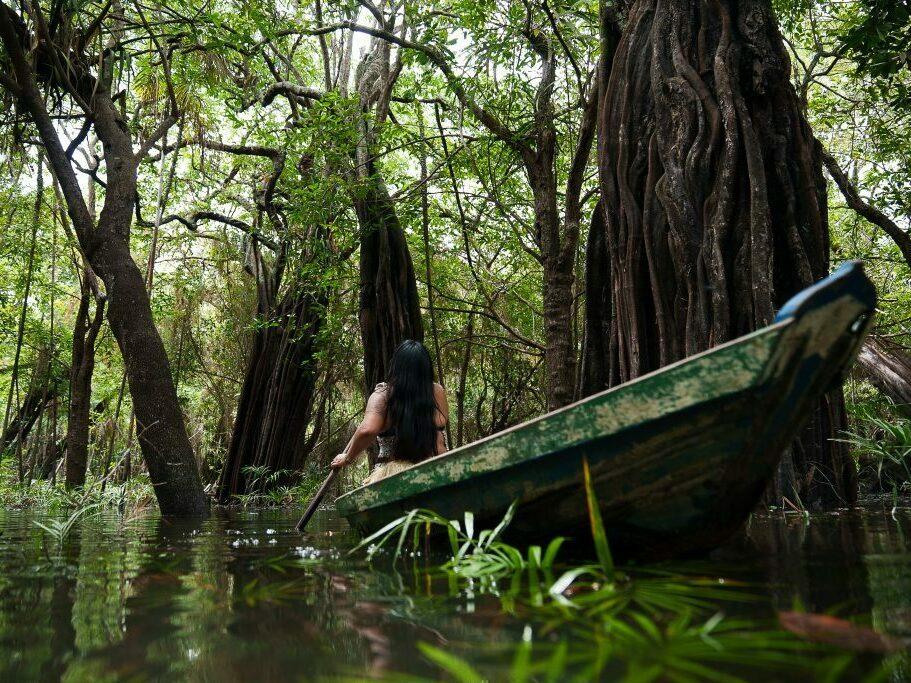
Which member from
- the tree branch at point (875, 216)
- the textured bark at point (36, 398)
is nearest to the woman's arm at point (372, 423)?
the tree branch at point (875, 216)

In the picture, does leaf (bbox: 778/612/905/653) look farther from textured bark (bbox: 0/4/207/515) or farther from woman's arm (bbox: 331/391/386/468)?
textured bark (bbox: 0/4/207/515)

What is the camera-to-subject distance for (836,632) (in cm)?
119

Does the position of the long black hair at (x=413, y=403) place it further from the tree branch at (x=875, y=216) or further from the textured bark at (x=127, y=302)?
the tree branch at (x=875, y=216)

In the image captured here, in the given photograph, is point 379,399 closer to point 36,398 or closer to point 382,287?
point 382,287

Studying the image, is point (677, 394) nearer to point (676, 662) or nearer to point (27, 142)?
point (676, 662)

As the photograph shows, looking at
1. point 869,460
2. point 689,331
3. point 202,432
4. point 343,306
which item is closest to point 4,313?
point 202,432

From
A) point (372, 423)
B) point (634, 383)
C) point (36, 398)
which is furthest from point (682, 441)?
point (36, 398)

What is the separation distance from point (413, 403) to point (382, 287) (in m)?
3.80

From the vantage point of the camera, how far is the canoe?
1768 millimetres

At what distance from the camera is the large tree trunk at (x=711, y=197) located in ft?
12.3

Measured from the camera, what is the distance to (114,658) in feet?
3.89

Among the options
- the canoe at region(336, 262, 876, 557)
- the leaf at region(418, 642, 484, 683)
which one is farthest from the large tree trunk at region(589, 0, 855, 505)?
the leaf at region(418, 642, 484, 683)

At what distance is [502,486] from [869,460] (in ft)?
21.4

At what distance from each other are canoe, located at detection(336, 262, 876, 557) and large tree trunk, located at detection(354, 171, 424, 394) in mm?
5000
